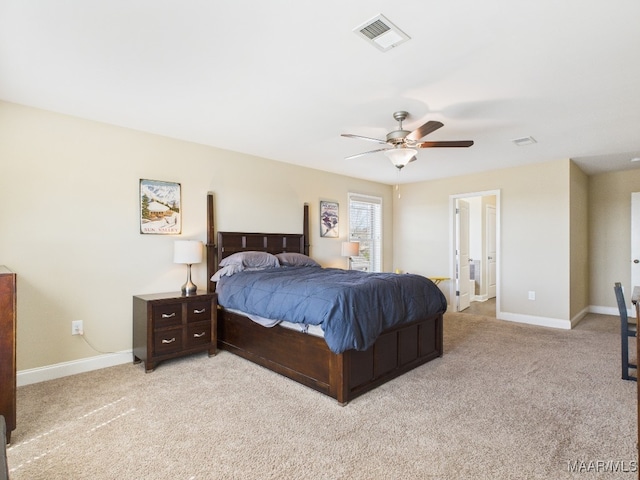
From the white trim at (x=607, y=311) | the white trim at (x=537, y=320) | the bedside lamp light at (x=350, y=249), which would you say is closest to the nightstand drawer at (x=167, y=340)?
the bedside lamp light at (x=350, y=249)

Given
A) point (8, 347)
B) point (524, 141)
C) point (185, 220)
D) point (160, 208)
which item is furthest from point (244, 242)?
point (524, 141)

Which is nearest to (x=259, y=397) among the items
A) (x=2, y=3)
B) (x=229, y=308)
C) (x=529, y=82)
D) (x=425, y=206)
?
(x=229, y=308)

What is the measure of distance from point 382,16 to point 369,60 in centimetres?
45

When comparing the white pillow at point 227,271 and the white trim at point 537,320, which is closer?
the white pillow at point 227,271

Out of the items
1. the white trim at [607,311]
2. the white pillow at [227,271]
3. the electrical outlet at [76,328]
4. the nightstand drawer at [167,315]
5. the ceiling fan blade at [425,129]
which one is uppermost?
the ceiling fan blade at [425,129]

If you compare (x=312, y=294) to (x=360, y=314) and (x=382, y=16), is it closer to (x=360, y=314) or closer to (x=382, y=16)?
(x=360, y=314)

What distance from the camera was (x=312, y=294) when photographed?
2781mm

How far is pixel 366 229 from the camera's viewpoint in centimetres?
656

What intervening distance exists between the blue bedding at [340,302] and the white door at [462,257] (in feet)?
A: 9.43

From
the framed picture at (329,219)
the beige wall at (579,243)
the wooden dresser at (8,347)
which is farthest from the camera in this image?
the framed picture at (329,219)

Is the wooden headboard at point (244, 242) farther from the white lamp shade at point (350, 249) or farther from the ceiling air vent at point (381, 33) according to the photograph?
the ceiling air vent at point (381, 33)

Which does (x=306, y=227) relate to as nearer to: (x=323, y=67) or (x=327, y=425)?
(x=323, y=67)

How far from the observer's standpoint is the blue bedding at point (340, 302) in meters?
2.56

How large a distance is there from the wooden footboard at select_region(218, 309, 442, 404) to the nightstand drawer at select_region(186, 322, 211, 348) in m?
0.23
